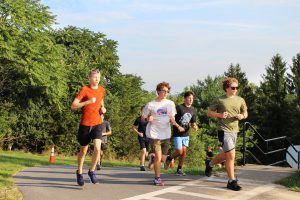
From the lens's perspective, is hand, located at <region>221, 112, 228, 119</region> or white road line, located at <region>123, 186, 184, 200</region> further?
hand, located at <region>221, 112, 228, 119</region>

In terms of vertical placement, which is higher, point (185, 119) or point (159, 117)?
point (185, 119)

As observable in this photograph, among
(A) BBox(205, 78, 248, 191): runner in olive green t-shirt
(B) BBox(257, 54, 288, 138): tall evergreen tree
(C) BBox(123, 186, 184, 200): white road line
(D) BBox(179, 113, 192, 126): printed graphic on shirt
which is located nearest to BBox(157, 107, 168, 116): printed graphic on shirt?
(A) BBox(205, 78, 248, 191): runner in olive green t-shirt

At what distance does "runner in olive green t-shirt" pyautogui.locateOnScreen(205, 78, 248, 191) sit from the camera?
25.1 feet

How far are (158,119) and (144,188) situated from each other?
1387mm

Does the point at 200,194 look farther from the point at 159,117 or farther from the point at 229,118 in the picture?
the point at 159,117

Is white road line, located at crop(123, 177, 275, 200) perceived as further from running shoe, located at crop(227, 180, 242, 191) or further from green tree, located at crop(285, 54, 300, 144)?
green tree, located at crop(285, 54, 300, 144)

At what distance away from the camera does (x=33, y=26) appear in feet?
99.3

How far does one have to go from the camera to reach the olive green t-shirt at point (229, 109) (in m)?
7.79

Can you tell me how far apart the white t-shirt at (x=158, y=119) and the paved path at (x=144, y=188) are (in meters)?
0.97

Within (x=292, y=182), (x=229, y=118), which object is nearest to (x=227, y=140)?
(x=229, y=118)

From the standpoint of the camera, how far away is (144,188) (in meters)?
7.70

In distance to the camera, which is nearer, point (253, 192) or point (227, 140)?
point (253, 192)

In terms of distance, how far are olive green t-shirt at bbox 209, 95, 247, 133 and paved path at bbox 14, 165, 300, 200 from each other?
115 cm

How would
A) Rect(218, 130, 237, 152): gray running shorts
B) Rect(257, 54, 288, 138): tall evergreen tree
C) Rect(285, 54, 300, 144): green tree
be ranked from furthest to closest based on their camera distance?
Rect(257, 54, 288, 138): tall evergreen tree, Rect(285, 54, 300, 144): green tree, Rect(218, 130, 237, 152): gray running shorts
